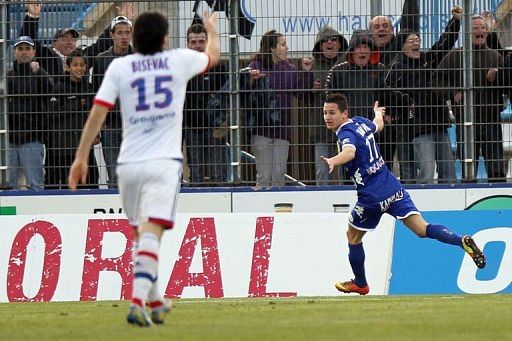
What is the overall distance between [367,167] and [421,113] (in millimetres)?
3039

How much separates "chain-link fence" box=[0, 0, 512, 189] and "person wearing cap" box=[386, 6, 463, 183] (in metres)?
0.02

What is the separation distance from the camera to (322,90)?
18594mm

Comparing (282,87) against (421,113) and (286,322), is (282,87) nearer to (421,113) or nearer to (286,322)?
(421,113)

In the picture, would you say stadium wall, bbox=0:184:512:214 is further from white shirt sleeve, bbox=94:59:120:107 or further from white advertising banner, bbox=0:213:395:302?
white shirt sleeve, bbox=94:59:120:107

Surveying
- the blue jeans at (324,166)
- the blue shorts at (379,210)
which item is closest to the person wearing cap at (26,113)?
the blue jeans at (324,166)

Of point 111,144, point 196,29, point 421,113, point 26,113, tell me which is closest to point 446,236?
point 421,113

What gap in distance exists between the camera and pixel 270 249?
18.1 metres

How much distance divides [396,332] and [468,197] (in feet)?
31.1

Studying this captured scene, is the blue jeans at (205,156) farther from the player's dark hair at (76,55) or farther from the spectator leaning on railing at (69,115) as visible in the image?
the player's dark hair at (76,55)

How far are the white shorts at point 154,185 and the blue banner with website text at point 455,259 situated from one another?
320 inches

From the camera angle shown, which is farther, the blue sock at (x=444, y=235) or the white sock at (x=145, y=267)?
the blue sock at (x=444, y=235)

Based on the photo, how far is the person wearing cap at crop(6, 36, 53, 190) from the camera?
61.5ft

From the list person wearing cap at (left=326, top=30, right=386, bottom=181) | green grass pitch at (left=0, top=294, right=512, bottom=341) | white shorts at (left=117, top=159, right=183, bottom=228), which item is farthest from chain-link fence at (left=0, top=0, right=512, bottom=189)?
white shorts at (left=117, top=159, right=183, bottom=228)

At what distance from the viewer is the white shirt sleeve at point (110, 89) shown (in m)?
10.4
